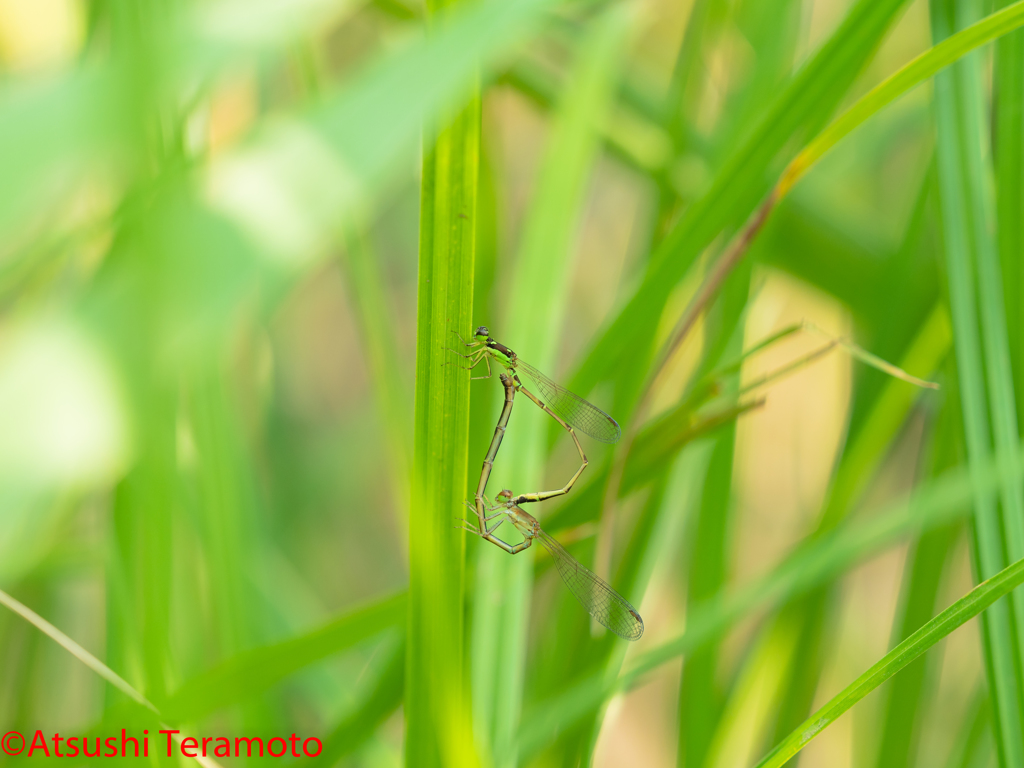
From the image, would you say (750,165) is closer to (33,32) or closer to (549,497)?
(549,497)

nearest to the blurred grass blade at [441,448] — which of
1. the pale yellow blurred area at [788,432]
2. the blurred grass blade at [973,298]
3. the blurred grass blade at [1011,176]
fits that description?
the blurred grass blade at [973,298]

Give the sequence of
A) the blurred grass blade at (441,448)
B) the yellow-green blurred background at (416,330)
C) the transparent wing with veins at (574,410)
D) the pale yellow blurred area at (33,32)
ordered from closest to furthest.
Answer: the yellow-green blurred background at (416,330), the blurred grass blade at (441,448), the transparent wing with veins at (574,410), the pale yellow blurred area at (33,32)

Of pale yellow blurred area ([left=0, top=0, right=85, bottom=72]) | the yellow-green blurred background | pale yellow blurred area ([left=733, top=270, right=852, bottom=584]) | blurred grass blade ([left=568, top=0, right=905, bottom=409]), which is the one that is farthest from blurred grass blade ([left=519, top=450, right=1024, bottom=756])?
pale yellow blurred area ([left=0, top=0, right=85, bottom=72])

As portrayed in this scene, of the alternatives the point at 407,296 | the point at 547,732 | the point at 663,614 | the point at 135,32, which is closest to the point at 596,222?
the point at 407,296

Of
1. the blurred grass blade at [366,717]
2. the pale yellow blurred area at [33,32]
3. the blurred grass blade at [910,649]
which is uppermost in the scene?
the pale yellow blurred area at [33,32]

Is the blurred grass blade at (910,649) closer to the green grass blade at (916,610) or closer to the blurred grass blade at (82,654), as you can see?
the green grass blade at (916,610)

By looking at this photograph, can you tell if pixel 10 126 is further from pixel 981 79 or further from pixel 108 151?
pixel 981 79
